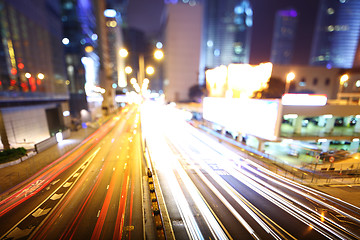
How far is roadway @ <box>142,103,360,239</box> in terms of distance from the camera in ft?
28.0

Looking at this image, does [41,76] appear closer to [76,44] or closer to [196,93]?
[76,44]

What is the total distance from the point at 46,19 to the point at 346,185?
55.3 m

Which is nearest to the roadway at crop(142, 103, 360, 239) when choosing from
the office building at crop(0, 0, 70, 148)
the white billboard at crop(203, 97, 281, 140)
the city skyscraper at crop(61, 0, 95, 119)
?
the white billboard at crop(203, 97, 281, 140)

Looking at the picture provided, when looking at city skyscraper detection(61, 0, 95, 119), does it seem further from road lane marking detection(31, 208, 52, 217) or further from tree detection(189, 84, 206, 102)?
tree detection(189, 84, 206, 102)

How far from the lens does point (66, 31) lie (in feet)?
165

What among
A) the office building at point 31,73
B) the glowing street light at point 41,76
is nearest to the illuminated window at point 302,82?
the office building at point 31,73

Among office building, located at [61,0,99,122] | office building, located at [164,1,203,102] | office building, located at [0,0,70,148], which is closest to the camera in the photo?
office building, located at [0,0,70,148]

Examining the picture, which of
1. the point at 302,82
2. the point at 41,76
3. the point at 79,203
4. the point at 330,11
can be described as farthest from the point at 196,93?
the point at 330,11

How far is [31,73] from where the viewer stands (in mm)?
26906

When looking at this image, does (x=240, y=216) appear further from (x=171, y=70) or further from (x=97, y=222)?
(x=171, y=70)

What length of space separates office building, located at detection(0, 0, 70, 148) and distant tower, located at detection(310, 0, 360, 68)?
233 m

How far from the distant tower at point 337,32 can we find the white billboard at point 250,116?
20852cm

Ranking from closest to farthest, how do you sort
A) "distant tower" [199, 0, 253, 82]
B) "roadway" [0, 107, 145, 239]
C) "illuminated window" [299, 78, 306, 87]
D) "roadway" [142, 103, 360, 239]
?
"roadway" [0, 107, 145, 239] < "roadway" [142, 103, 360, 239] < "illuminated window" [299, 78, 306, 87] < "distant tower" [199, 0, 253, 82]

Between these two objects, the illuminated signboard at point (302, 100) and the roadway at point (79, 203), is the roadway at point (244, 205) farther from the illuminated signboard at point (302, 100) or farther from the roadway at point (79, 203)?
the illuminated signboard at point (302, 100)
